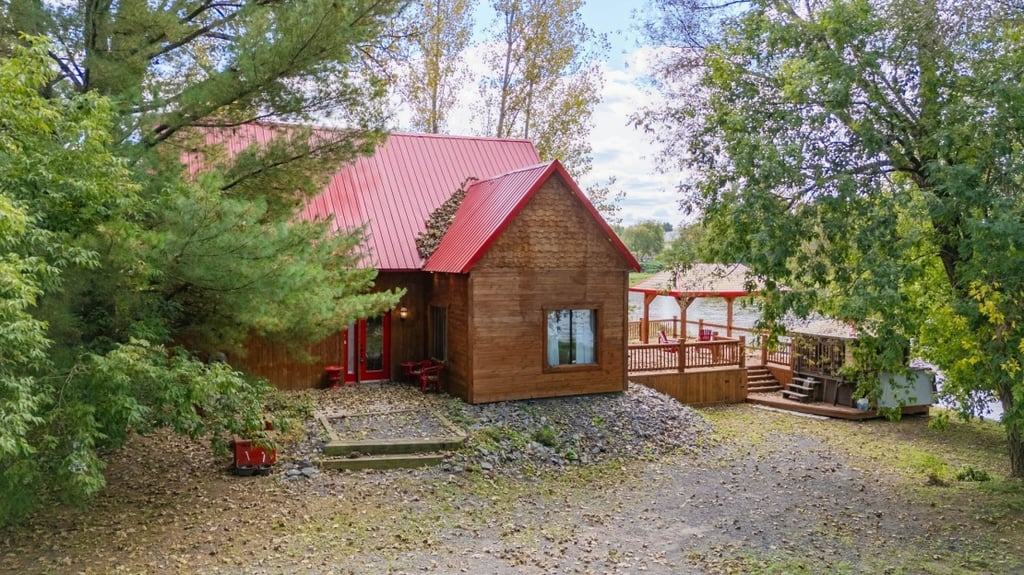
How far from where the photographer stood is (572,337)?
14.2m

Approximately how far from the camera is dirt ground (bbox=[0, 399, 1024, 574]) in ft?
24.3

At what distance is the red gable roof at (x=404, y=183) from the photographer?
15172mm

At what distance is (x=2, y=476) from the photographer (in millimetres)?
6289

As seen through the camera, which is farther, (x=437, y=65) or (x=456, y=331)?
(x=437, y=65)

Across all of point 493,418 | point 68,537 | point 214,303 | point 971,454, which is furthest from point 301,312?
point 971,454

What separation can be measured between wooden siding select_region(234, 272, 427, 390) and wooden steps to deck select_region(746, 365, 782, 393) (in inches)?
392

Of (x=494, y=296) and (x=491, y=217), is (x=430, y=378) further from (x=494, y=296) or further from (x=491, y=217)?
(x=491, y=217)

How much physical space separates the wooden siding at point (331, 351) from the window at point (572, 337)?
313 centimetres

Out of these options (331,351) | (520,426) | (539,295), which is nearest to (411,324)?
(331,351)

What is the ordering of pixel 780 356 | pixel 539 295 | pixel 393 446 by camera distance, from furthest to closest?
pixel 780 356, pixel 539 295, pixel 393 446

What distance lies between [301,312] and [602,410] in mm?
6809

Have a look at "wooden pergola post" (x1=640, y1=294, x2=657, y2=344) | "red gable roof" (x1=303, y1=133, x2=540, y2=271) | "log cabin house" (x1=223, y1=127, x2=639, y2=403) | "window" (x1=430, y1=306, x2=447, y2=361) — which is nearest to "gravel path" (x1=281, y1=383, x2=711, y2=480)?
"log cabin house" (x1=223, y1=127, x2=639, y2=403)

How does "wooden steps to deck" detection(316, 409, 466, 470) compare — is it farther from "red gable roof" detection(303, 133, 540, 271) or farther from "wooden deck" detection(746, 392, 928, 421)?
"wooden deck" detection(746, 392, 928, 421)

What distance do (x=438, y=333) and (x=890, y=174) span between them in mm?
9132
